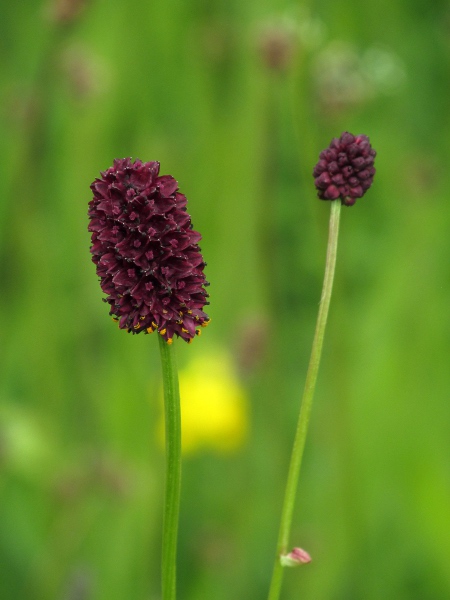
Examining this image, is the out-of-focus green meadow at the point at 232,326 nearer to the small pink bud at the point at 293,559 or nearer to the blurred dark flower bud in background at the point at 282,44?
the blurred dark flower bud in background at the point at 282,44

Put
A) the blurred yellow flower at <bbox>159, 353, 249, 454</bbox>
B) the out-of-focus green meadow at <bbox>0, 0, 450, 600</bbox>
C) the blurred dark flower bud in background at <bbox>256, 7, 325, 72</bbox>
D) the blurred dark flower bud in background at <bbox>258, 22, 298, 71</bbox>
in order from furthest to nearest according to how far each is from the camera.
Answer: the blurred yellow flower at <bbox>159, 353, 249, 454</bbox> → the out-of-focus green meadow at <bbox>0, 0, 450, 600</bbox> → the blurred dark flower bud in background at <bbox>258, 22, 298, 71</bbox> → the blurred dark flower bud in background at <bbox>256, 7, 325, 72</bbox>

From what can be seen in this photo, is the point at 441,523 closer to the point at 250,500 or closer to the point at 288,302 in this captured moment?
the point at 250,500

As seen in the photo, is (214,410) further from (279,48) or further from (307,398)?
(307,398)

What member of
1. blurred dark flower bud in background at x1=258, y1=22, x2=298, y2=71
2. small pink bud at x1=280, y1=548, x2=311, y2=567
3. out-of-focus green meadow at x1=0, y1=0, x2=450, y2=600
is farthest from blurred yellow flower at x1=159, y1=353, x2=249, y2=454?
small pink bud at x1=280, y1=548, x2=311, y2=567

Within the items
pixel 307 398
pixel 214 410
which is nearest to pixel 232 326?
pixel 214 410

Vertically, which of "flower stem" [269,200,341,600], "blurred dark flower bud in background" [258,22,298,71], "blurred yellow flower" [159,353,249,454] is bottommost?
"blurred yellow flower" [159,353,249,454]

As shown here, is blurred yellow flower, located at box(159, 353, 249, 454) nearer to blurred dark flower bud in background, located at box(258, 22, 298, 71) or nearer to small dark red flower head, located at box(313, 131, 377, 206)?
blurred dark flower bud in background, located at box(258, 22, 298, 71)

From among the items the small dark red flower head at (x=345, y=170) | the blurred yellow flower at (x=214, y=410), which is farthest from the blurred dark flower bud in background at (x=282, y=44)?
the small dark red flower head at (x=345, y=170)

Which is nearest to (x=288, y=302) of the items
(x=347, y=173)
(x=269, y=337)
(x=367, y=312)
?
(x=367, y=312)
